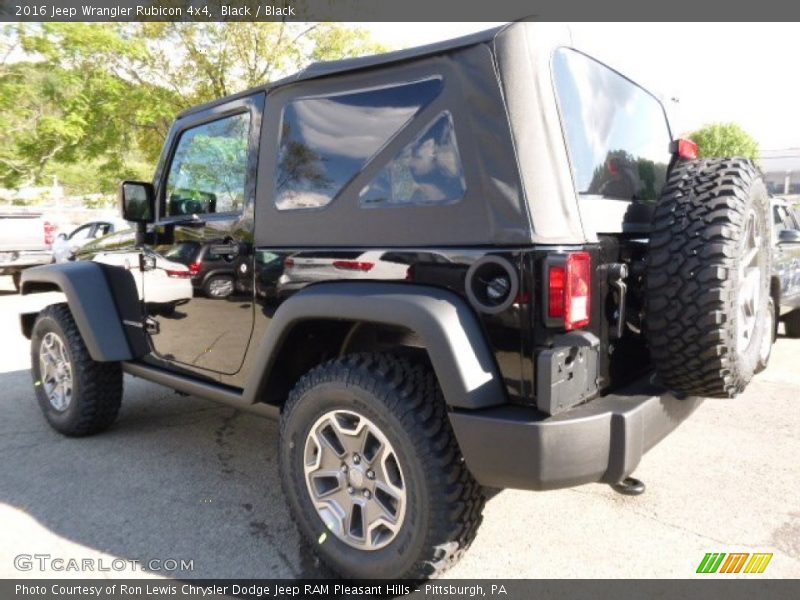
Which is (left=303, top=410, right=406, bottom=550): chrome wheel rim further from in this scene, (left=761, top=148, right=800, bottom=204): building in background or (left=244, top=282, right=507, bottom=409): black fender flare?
(left=761, top=148, right=800, bottom=204): building in background

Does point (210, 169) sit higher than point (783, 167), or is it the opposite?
point (783, 167)

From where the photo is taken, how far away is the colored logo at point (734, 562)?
2.32 m

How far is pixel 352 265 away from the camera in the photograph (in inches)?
89.4

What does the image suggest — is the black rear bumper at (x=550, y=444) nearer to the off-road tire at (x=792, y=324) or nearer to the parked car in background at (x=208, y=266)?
the parked car in background at (x=208, y=266)

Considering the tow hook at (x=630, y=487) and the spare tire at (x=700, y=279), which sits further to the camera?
the tow hook at (x=630, y=487)

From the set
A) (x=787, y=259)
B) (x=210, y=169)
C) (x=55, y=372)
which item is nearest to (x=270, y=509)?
(x=210, y=169)

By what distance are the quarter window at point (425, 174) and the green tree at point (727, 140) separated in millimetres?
49200

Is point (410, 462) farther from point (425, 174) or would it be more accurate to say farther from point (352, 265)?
point (425, 174)

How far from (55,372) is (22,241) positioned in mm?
9480

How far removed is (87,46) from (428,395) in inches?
519

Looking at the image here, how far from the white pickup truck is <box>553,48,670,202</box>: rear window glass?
40.2ft

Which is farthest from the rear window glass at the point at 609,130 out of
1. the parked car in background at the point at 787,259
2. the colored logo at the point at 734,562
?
the parked car in background at the point at 787,259

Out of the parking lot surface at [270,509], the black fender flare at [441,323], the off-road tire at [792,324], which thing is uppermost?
the black fender flare at [441,323]

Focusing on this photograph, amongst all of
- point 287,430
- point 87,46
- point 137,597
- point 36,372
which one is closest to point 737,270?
point 287,430
